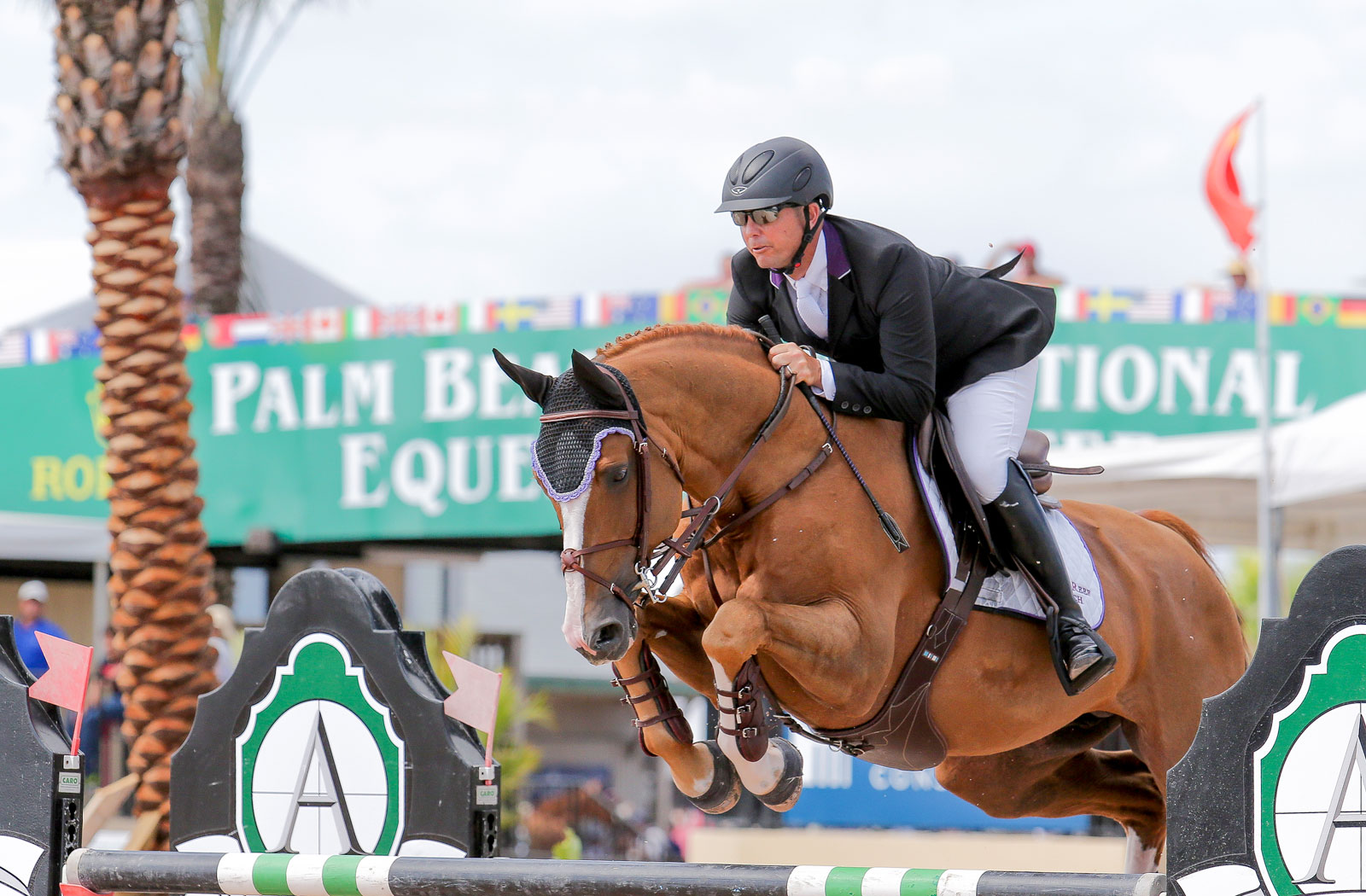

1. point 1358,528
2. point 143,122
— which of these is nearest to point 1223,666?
point 1358,528

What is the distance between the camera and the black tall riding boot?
3.78 meters

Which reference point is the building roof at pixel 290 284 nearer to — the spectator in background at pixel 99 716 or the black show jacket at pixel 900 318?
the spectator in background at pixel 99 716

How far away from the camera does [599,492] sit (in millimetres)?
3215

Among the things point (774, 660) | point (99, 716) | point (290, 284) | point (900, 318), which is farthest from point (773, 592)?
point (290, 284)

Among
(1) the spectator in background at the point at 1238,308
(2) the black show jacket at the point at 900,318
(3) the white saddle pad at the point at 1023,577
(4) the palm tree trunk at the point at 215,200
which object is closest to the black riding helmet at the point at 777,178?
(2) the black show jacket at the point at 900,318

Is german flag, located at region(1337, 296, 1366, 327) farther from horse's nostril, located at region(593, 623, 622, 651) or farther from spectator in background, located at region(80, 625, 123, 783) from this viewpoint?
horse's nostril, located at region(593, 623, 622, 651)

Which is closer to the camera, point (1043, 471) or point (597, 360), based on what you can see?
point (597, 360)

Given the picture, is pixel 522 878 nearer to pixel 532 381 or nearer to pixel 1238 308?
pixel 532 381

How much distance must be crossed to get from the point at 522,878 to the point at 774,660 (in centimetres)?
78

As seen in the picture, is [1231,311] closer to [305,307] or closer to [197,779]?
[197,779]

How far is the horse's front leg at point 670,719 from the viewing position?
360cm

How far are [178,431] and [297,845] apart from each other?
3057 millimetres

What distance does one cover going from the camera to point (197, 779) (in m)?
3.95

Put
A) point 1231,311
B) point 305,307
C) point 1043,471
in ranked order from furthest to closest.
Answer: point 305,307, point 1231,311, point 1043,471
